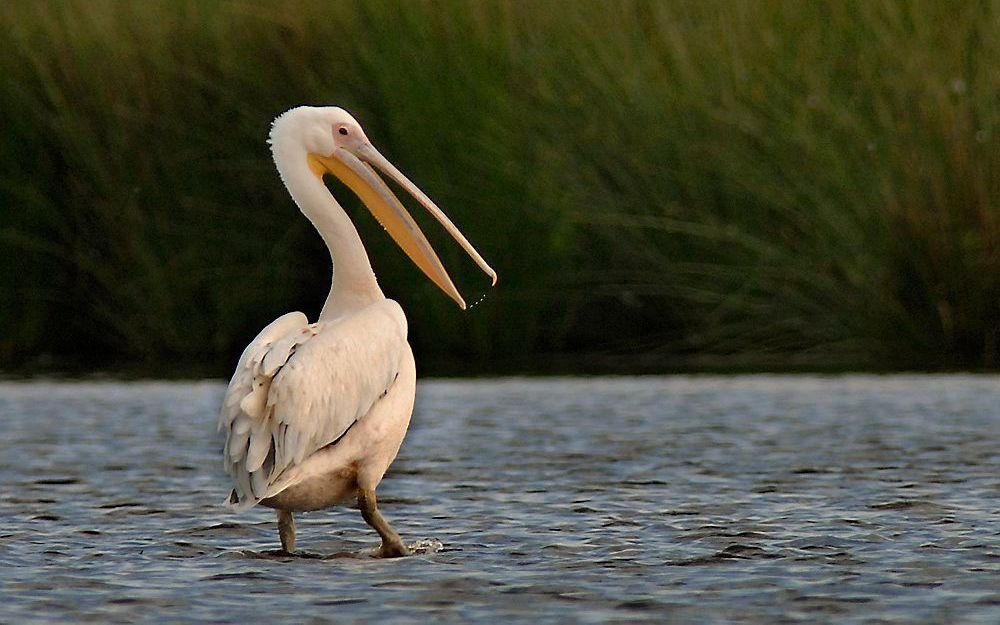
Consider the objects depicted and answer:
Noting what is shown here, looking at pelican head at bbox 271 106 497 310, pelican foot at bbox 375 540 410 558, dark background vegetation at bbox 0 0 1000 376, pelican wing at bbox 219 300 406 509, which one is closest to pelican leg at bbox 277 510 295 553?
pelican wing at bbox 219 300 406 509

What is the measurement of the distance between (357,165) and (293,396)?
1.18m

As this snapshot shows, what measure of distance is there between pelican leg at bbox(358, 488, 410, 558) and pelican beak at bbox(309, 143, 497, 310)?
88cm

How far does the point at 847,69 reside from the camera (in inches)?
496

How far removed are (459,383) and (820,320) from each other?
2.24m

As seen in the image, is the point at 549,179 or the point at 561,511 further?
the point at 549,179

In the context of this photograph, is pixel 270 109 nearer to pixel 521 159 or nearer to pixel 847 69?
pixel 521 159

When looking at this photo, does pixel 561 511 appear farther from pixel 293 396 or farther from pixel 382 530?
pixel 293 396

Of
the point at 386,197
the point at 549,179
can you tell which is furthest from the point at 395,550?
the point at 549,179

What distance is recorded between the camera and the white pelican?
21.1 ft

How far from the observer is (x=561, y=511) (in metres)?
7.65

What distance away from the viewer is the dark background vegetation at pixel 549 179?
486 inches

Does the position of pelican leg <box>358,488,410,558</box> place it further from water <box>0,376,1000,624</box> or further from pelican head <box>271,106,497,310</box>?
pelican head <box>271,106,497,310</box>

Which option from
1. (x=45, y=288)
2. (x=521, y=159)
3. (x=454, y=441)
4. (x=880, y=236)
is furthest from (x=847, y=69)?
(x=45, y=288)

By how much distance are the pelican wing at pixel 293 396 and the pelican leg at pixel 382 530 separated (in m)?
0.22
